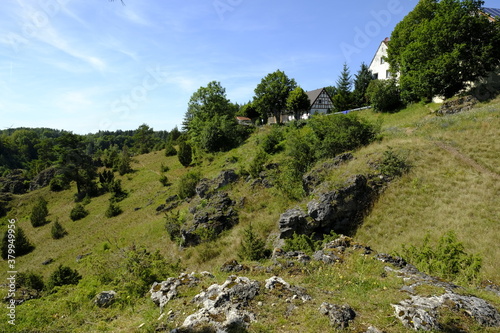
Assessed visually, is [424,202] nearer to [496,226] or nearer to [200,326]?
[496,226]

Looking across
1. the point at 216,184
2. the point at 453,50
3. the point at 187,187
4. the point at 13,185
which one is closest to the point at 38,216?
the point at 187,187

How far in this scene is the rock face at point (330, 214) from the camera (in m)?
13.9

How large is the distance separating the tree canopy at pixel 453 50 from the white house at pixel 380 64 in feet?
51.9

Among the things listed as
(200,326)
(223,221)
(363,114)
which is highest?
(363,114)

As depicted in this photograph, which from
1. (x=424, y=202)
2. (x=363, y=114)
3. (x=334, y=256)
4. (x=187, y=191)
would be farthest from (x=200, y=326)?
(x=363, y=114)

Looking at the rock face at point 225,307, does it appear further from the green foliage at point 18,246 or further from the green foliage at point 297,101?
the green foliage at point 297,101

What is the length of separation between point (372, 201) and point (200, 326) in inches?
501

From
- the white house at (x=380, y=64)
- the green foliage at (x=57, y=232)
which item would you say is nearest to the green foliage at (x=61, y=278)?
the green foliage at (x=57, y=232)

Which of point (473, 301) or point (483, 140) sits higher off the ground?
point (483, 140)

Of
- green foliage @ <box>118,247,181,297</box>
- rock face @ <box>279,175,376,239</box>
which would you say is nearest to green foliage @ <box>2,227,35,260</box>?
green foliage @ <box>118,247,181,297</box>

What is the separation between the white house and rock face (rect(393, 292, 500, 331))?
1833 inches

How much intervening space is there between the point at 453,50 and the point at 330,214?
2385cm

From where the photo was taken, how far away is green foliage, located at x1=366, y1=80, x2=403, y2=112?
3400 cm

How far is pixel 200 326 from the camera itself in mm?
5141
